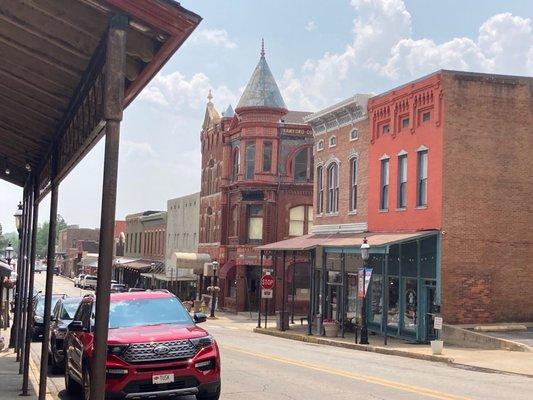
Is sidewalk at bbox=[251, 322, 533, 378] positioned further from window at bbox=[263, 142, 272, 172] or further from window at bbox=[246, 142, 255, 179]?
window at bbox=[246, 142, 255, 179]

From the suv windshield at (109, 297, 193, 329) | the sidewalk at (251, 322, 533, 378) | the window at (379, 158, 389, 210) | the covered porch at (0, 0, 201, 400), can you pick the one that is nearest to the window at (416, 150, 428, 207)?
the window at (379, 158, 389, 210)

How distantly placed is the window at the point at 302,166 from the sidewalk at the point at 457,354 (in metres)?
20.0

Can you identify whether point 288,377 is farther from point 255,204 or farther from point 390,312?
point 255,204

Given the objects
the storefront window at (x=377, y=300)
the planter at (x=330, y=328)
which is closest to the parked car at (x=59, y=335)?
the planter at (x=330, y=328)

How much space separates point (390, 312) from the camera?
2995cm

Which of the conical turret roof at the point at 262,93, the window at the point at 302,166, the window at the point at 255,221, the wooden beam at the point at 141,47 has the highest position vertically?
the conical turret roof at the point at 262,93

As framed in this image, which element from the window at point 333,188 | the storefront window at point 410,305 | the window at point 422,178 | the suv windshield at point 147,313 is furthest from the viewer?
the window at point 333,188

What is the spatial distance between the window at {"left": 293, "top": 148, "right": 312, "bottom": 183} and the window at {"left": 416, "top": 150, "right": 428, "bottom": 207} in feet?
67.5

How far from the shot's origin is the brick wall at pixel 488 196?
1051 inches

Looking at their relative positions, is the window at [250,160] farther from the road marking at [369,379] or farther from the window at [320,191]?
the road marking at [369,379]

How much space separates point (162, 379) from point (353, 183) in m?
25.7

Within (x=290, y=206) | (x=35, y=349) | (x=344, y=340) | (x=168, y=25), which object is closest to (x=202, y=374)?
(x=168, y=25)

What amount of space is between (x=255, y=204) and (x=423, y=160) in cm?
2156

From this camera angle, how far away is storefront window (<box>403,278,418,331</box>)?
27922 mm
